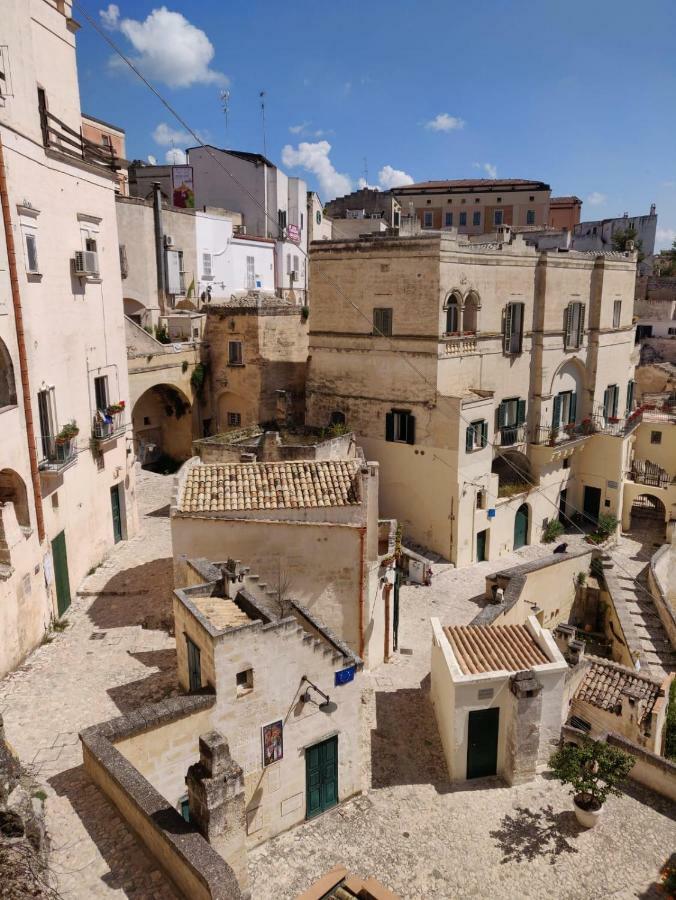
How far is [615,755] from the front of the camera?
13.6 meters

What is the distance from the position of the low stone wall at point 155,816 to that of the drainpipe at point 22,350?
697cm

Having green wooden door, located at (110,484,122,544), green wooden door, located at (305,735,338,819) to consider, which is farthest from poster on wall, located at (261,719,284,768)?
green wooden door, located at (110,484,122,544)

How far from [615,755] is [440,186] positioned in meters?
62.7

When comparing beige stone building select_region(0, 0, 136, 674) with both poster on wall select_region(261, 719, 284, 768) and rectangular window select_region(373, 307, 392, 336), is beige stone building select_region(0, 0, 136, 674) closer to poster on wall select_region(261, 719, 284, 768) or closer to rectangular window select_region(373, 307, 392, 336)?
poster on wall select_region(261, 719, 284, 768)

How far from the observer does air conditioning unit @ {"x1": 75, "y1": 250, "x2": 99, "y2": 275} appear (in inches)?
732

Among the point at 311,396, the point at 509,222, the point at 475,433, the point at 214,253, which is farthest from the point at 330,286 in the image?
the point at 509,222

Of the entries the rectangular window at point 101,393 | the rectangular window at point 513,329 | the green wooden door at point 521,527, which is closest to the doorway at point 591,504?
the green wooden door at point 521,527

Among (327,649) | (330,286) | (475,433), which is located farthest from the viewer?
(330,286)

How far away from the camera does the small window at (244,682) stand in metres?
11.7

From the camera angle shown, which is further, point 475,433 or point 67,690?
point 475,433

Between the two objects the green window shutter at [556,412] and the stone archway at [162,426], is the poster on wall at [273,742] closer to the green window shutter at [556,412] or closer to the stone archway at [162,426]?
the stone archway at [162,426]

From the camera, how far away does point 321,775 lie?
13078 mm

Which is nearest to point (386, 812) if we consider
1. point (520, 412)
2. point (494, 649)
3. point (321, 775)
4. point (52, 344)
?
point (321, 775)

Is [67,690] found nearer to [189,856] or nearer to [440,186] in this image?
[189,856]
